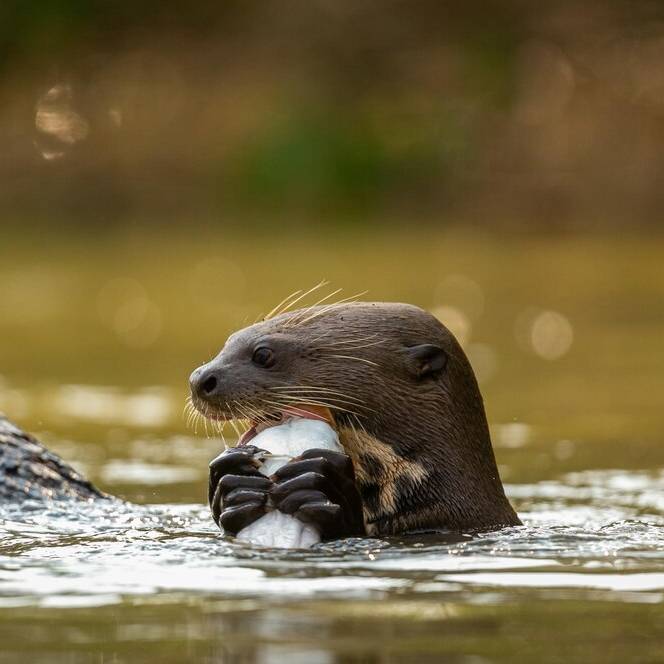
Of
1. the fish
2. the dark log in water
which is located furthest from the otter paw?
the dark log in water

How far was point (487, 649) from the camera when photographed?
9.71ft

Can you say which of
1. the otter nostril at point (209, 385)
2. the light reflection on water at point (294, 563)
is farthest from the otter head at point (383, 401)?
the light reflection on water at point (294, 563)

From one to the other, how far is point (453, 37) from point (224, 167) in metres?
3.45

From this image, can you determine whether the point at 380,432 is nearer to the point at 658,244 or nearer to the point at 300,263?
the point at 300,263

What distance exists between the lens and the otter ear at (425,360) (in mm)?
4242

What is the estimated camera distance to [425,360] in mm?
4254

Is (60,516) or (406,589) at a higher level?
(60,516)

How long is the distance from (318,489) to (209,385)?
1.52 ft

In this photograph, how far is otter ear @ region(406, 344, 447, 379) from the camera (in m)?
4.24

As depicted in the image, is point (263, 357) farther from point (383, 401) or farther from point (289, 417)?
point (383, 401)

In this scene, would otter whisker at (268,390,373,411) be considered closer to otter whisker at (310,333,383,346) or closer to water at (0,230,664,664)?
otter whisker at (310,333,383,346)

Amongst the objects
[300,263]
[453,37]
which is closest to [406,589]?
[300,263]

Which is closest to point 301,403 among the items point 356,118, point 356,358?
point 356,358

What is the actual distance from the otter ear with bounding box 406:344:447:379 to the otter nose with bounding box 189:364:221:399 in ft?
1.47
